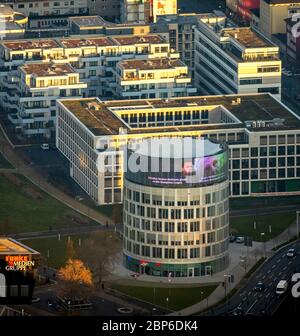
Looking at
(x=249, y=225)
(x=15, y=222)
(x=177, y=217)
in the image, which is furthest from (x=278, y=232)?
(x=15, y=222)

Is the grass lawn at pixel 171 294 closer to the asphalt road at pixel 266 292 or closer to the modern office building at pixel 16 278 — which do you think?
the asphalt road at pixel 266 292

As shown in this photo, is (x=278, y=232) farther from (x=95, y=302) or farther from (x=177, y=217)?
(x=95, y=302)

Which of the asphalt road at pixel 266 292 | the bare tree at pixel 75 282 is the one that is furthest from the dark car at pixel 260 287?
the bare tree at pixel 75 282

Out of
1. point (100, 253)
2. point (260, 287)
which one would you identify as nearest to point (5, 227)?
point (100, 253)

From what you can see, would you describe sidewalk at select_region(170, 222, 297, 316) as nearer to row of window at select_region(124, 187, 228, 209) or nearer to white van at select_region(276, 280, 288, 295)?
white van at select_region(276, 280, 288, 295)

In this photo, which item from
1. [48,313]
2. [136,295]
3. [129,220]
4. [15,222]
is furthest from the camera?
[15,222]

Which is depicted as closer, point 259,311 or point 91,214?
point 259,311

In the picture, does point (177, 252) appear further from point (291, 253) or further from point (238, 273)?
point (291, 253)
